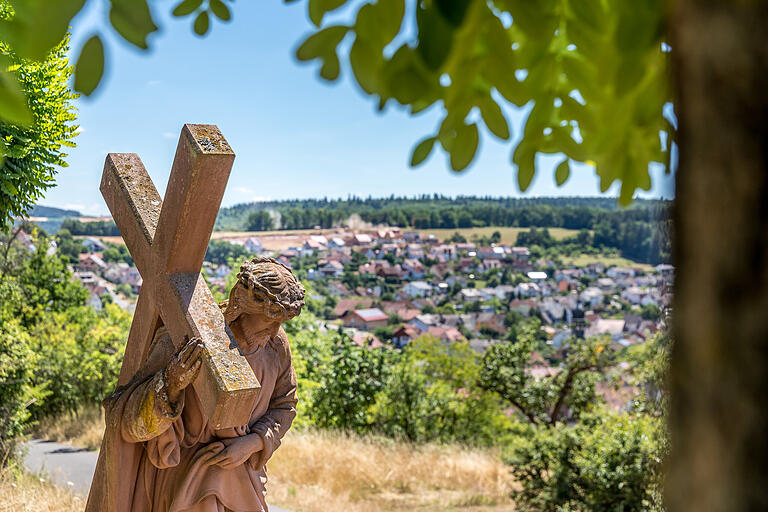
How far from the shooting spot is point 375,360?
43.5 feet

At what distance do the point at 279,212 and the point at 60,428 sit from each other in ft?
146

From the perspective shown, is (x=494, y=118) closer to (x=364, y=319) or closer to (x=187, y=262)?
(x=187, y=262)

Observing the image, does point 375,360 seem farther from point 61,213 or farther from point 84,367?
point 61,213

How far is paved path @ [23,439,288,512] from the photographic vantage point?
293 inches

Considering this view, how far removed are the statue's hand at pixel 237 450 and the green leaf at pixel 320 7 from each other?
A: 218 cm

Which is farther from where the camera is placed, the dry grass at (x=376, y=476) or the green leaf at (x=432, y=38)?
the dry grass at (x=376, y=476)

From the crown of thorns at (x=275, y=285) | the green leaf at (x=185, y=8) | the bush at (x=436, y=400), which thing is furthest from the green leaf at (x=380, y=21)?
the bush at (x=436, y=400)

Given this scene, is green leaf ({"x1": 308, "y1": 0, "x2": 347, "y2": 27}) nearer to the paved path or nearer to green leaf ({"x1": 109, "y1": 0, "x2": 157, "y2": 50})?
green leaf ({"x1": 109, "y1": 0, "x2": 157, "y2": 50})

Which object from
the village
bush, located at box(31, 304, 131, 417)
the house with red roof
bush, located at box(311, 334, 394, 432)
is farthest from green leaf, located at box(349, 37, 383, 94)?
the house with red roof

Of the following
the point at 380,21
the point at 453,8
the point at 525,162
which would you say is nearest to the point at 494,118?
the point at 525,162

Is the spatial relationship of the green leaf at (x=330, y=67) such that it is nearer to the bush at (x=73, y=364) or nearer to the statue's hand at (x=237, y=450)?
the statue's hand at (x=237, y=450)

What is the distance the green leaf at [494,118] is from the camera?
1232 millimetres

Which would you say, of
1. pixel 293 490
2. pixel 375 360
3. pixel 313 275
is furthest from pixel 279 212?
pixel 293 490

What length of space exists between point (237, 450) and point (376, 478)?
615cm
